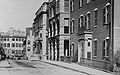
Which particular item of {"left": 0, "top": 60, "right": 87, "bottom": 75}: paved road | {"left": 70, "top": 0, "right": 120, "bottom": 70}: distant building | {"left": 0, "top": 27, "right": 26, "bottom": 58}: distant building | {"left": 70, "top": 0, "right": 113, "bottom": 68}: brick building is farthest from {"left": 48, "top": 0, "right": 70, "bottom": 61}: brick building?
{"left": 0, "top": 27, "right": 26, "bottom": 58}: distant building

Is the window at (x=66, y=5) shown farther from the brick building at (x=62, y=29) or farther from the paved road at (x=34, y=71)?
the paved road at (x=34, y=71)

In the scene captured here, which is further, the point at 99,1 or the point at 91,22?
the point at 91,22

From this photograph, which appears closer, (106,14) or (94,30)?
(106,14)

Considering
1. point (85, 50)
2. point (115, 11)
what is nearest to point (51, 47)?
point (85, 50)

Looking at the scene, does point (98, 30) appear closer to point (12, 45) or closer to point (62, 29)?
point (62, 29)

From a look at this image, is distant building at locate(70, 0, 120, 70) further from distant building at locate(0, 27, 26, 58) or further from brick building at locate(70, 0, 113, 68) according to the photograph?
distant building at locate(0, 27, 26, 58)

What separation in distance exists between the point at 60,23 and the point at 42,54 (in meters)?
18.6

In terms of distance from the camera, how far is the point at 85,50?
112 ft

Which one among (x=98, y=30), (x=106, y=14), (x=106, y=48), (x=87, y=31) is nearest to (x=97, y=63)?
(x=106, y=48)

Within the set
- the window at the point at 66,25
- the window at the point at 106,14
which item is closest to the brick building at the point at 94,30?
the window at the point at 106,14

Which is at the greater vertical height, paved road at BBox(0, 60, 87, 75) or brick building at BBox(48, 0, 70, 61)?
brick building at BBox(48, 0, 70, 61)

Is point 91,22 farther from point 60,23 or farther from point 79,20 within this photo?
point 60,23

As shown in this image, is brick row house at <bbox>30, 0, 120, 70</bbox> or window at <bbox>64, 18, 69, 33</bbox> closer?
brick row house at <bbox>30, 0, 120, 70</bbox>

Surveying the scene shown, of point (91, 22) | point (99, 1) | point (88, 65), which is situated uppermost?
point (99, 1)
